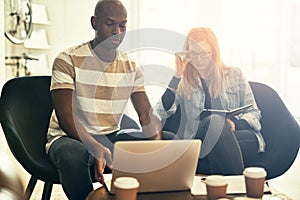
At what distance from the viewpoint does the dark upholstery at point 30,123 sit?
202 centimetres

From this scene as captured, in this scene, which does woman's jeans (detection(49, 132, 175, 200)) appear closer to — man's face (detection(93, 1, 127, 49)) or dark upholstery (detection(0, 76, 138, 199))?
dark upholstery (detection(0, 76, 138, 199))

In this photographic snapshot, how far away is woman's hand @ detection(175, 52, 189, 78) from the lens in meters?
2.60

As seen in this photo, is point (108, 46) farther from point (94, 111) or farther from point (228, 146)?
point (228, 146)

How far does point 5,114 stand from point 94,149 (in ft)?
1.80

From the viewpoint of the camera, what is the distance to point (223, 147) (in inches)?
81.5

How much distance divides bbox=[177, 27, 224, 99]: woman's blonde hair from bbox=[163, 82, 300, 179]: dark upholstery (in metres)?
0.14

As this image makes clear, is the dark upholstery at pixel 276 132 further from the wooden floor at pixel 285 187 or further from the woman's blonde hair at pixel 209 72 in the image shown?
the wooden floor at pixel 285 187

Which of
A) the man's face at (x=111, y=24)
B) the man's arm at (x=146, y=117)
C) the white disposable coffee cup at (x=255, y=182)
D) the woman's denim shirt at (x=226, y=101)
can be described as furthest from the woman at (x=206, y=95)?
the white disposable coffee cup at (x=255, y=182)

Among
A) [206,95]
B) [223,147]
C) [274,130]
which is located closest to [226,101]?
[206,95]

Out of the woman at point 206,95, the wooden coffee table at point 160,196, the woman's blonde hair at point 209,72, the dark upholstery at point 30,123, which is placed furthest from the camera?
the woman's blonde hair at point 209,72

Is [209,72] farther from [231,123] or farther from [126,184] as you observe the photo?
[126,184]

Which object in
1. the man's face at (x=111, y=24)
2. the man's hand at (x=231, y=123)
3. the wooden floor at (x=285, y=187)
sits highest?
the man's face at (x=111, y=24)

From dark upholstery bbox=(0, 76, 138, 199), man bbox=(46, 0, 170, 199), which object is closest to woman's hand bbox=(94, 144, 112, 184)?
man bbox=(46, 0, 170, 199)

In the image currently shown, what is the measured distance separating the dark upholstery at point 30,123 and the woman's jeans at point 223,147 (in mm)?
422
